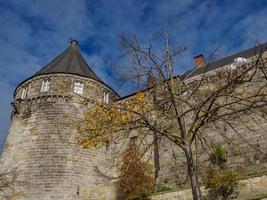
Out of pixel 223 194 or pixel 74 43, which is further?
pixel 74 43

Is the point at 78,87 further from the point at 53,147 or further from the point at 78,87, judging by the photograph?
the point at 53,147

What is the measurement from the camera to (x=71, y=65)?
2145 centimetres

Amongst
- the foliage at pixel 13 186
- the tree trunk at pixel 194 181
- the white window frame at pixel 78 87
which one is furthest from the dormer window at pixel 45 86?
the tree trunk at pixel 194 181

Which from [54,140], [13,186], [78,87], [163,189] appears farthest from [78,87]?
[163,189]

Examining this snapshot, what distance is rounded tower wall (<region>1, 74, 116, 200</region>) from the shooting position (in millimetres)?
16438

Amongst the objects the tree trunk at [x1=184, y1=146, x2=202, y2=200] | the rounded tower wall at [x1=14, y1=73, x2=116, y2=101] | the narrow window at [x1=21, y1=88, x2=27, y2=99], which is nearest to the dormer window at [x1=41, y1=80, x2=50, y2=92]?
the rounded tower wall at [x1=14, y1=73, x2=116, y2=101]

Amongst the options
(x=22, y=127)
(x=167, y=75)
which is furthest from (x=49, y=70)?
(x=167, y=75)

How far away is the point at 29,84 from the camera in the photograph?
66.7 ft

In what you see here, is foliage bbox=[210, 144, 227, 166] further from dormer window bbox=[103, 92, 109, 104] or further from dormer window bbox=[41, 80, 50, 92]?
dormer window bbox=[41, 80, 50, 92]

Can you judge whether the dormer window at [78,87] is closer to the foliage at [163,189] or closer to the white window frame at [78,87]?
the white window frame at [78,87]

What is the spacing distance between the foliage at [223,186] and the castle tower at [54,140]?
7289mm

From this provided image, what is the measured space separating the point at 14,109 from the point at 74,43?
8046mm

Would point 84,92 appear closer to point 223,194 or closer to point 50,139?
point 50,139

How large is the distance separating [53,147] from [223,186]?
9673 mm
